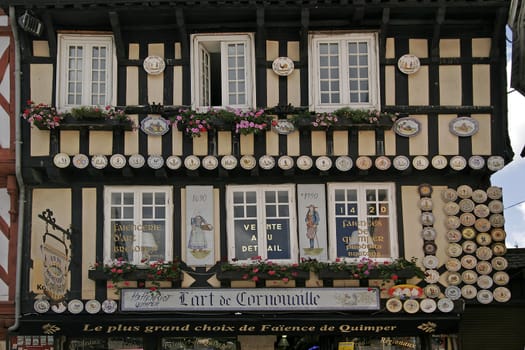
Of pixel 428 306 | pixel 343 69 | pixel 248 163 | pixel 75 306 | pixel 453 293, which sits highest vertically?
pixel 343 69

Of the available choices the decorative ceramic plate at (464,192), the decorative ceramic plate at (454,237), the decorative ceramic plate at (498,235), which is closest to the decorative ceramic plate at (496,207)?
the decorative ceramic plate at (498,235)

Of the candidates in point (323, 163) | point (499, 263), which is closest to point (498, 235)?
point (499, 263)

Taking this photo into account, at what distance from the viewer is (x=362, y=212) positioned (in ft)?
49.1

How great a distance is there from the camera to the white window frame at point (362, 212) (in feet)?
48.6

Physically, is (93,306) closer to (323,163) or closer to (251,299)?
(251,299)

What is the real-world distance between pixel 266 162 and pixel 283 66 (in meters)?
1.79

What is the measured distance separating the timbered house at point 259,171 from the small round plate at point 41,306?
20mm

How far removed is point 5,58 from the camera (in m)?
15.3

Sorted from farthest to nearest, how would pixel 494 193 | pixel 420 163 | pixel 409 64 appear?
pixel 409 64 < pixel 494 193 < pixel 420 163

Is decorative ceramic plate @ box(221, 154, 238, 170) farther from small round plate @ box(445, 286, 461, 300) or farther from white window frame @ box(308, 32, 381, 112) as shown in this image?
small round plate @ box(445, 286, 461, 300)

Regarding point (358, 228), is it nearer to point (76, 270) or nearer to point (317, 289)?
point (317, 289)

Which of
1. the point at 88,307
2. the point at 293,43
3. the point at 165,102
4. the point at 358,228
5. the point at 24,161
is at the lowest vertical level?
the point at 88,307

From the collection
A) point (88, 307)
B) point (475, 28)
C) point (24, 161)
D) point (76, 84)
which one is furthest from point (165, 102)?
point (475, 28)

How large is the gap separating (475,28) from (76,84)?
7276mm
